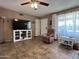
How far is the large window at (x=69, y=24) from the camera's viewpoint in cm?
509

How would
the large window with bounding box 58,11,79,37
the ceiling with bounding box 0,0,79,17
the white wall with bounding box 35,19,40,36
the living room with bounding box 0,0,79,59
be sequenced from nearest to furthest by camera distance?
1. the ceiling with bounding box 0,0,79,17
2. the living room with bounding box 0,0,79,59
3. the large window with bounding box 58,11,79,37
4. the white wall with bounding box 35,19,40,36

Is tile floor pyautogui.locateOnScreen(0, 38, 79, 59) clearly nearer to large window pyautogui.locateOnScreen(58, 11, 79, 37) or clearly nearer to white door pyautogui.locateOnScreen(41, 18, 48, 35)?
large window pyautogui.locateOnScreen(58, 11, 79, 37)

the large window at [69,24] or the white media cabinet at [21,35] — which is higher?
the large window at [69,24]

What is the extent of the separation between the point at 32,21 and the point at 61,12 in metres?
3.15

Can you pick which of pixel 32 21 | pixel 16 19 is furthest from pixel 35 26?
pixel 16 19

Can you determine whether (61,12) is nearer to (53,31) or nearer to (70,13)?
(70,13)

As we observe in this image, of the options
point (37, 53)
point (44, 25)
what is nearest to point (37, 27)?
A: point (44, 25)

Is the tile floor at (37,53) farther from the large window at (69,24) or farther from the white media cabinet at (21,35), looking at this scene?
the white media cabinet at (21,35)

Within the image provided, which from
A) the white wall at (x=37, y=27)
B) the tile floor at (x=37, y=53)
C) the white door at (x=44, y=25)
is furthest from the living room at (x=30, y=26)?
the white wall at (x=37, y=27)

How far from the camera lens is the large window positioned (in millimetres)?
5090

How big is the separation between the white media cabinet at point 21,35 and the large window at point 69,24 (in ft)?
9.33

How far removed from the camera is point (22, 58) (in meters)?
3.01

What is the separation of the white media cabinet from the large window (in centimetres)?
284

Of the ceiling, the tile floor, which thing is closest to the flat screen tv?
the ceiling
